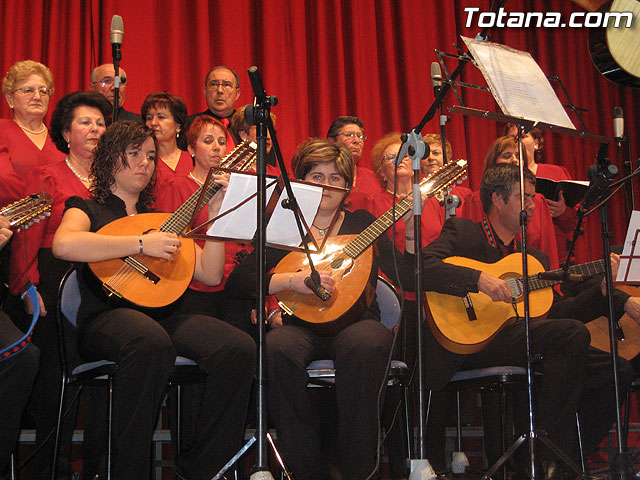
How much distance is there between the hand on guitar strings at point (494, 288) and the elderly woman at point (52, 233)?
175 cm

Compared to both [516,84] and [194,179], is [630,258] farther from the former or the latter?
[194,179]

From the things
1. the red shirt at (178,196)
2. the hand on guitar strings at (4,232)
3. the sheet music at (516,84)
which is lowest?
the hand on guitar strings at (4,232)

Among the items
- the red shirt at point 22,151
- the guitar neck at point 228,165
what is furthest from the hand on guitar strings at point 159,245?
the red shirt at point 22,151

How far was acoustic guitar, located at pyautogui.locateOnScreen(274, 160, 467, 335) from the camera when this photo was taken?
2.62 m

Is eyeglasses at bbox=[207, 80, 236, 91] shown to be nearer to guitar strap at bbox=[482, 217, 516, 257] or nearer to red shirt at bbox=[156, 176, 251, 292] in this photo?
red shirt at bbox=[156, 176, 251, 292]

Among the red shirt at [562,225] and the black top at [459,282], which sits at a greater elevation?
the red shirt at [562,225]

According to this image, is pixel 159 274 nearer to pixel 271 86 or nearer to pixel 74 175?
pixel 74 175

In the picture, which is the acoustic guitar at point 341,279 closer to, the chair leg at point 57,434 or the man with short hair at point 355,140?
the chair leg at point 57,434

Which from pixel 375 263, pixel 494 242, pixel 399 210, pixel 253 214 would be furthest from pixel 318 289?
pixel 494 242

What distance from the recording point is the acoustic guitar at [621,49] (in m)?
4.02

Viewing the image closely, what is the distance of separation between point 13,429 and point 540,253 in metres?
2.42

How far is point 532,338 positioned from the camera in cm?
283

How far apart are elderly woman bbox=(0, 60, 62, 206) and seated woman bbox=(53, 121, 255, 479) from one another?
87 centimetres

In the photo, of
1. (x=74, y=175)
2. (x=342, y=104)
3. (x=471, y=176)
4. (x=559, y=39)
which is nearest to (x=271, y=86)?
(x=342, y=104)
